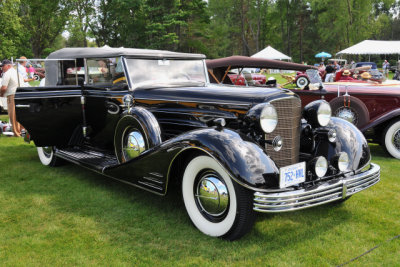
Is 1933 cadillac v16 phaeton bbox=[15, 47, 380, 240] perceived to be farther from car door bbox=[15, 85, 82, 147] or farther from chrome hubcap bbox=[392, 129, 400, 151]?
chrome hubcap bbox=[392, 129, 400, 151]

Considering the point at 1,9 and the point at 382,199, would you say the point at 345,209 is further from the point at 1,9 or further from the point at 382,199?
the point at 1,9

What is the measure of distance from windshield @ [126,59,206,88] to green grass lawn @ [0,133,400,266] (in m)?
1.46

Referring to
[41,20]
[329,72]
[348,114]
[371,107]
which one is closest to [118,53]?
[348,114]

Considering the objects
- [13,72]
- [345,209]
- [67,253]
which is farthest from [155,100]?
[13,72]

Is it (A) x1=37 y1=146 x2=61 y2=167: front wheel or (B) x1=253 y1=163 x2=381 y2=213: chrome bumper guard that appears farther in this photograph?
(A) x1=37 y1=146 x2=61 y2=167: front wheel

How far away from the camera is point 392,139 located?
20.4ft

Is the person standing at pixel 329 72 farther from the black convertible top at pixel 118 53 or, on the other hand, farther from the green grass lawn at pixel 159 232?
the black convertible top at pixel 118 53

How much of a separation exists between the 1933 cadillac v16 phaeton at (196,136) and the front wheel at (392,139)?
270 cm

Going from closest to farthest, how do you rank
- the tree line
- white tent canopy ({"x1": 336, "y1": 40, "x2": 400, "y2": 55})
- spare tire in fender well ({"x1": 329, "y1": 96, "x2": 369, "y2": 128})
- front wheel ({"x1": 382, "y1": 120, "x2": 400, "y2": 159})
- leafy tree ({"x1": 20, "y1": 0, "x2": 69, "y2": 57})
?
1. front wheel ({"x1": 382, "y1": 120, "x2": 400, "y2": 159})
2. spare tire in fender well ({"x1": 329, "y1": 96, "x2": 369, "y2": 128})
3. white tent canopy ({"x1": 336, "y1": 40, "x2": 400, "y2": 55})
4. leafy tree ({"x1": 20, "y1": 0, "x2": 69, "y2": 57})
5. the tree line

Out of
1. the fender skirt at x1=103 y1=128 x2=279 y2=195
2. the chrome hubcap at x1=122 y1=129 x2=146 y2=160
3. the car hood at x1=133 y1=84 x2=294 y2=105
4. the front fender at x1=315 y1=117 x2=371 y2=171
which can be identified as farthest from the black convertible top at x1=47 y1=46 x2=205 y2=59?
the front fender at x1=315 y1=117 x2=371 y2=171

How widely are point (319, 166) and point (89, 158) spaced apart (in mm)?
3098

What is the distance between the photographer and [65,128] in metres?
5.14

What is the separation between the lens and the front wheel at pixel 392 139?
6.14 metres

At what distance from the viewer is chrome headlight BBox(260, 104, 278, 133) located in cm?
321
